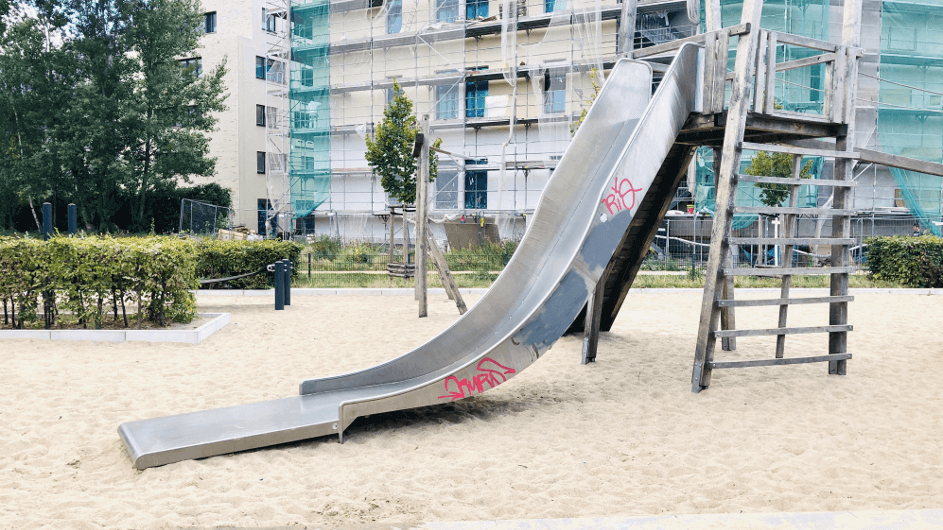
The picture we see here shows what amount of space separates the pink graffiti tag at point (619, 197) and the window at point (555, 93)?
74.6 ft

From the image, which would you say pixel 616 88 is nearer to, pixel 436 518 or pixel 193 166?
pixel 436 518

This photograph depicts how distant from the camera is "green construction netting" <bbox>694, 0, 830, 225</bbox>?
70.3ft

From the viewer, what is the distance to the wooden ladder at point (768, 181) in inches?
238

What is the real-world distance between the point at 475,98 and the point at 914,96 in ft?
54.0

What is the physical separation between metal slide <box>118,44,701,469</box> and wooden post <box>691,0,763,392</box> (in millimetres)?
376

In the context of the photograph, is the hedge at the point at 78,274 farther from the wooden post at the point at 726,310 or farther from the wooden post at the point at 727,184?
the wooden post at the point at 726,310

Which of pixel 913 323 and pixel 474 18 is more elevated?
pixel 474 18

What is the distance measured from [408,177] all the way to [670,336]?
13.9m

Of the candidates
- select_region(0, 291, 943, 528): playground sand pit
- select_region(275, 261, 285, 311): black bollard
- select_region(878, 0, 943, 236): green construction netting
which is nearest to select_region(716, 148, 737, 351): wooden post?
select_region(0, 291, 943, 528): playground sand pit

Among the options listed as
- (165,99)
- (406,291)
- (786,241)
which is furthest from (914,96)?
(165,99)

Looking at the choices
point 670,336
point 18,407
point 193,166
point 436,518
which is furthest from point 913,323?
point 193,166

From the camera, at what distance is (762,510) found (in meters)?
3.54

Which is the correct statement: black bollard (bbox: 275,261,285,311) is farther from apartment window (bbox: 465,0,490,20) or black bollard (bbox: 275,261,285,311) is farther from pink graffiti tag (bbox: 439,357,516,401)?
apartment window (bbox: 465,0,490,20)

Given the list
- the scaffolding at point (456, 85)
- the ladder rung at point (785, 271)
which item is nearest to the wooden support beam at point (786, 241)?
the ladder rung at point (785, 271)
